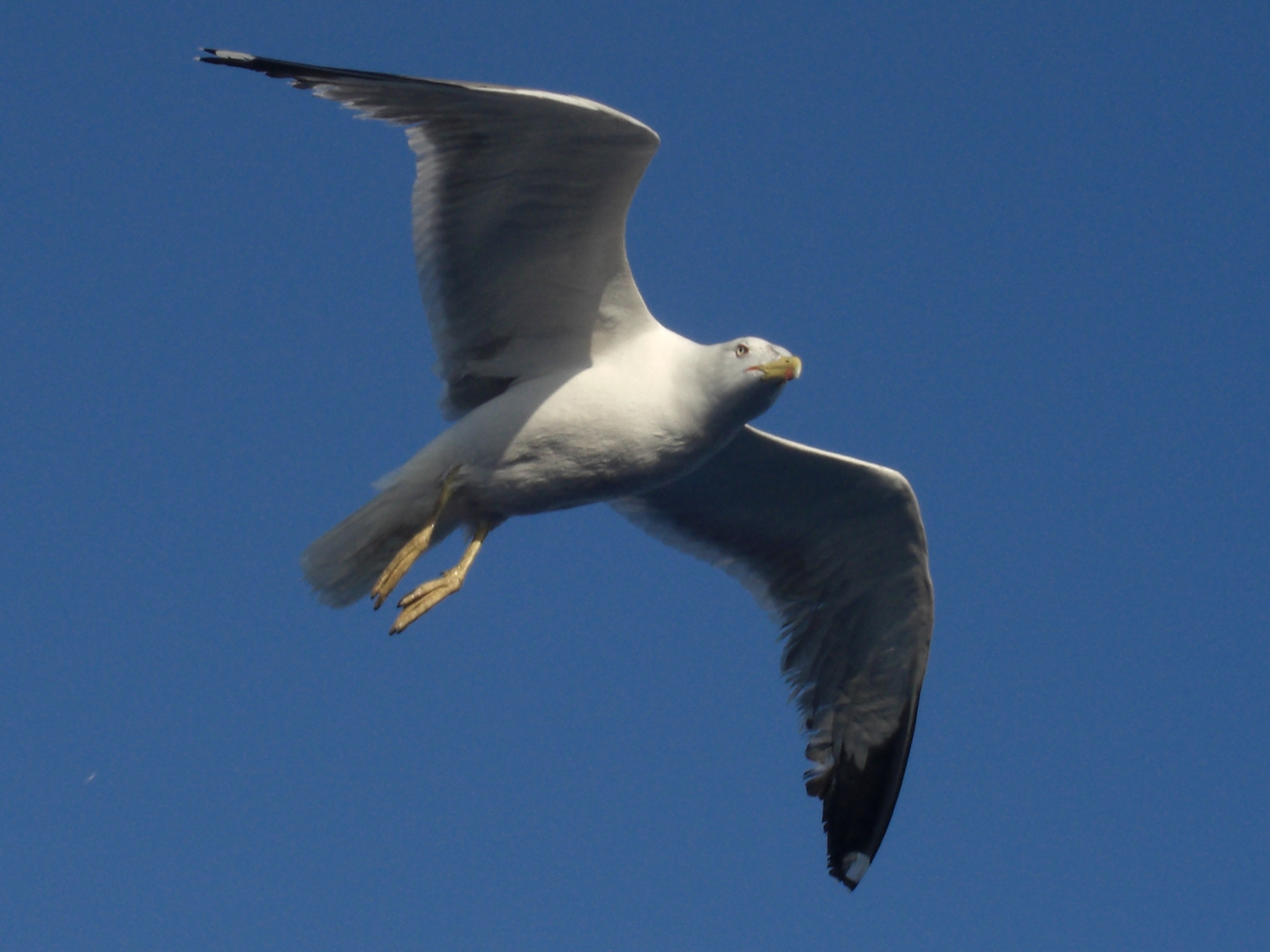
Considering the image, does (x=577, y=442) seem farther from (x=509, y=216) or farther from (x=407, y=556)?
(x=509, y=216)

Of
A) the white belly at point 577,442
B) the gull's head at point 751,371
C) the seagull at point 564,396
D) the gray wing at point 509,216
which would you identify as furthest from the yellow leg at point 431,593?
the gull's head at point 751,371

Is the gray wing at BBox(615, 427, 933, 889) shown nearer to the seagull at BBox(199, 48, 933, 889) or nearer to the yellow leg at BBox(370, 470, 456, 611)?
the seagull at BBox(199, 48, 933, 889)

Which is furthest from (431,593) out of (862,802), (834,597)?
(862,802)

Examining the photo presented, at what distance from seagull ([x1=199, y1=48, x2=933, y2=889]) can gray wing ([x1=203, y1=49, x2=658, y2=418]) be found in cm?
1

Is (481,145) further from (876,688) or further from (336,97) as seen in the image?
(876,688)

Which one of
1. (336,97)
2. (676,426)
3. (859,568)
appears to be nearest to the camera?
(336,97)

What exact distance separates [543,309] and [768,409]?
54.3 inches

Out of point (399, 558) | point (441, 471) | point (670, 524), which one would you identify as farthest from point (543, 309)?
point (670, 524)

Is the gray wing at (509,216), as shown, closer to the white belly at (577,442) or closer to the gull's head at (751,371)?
the white belly at (577,442)

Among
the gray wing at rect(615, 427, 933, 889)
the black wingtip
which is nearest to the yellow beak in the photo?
the gray wing at rect(615, 427, 933, 889)

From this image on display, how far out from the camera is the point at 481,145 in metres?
7.34

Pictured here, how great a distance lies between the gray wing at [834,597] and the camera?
9.21 meters

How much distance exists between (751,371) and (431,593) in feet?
7.02

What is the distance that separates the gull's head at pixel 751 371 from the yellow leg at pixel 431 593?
1721mm
